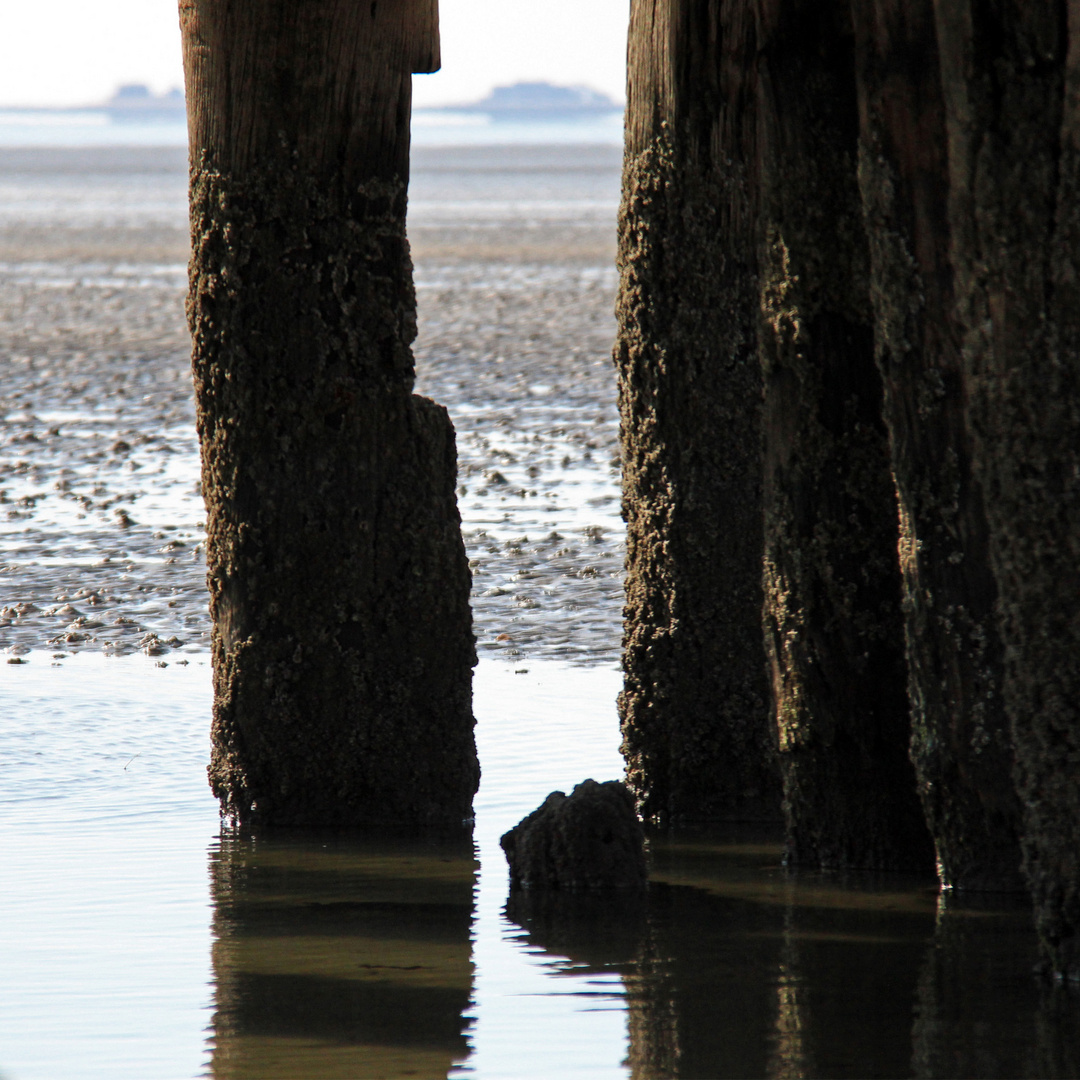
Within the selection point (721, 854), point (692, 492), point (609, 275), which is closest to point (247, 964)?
point (721, 854)

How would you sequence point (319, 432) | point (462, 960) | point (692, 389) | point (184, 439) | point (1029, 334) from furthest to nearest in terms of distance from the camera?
point (184, 439)
point (692, 389)
point (319, 432)
point (462, 960)
point (1029, 334)

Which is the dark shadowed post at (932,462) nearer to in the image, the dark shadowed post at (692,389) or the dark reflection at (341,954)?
the dark shadowed post at (692,389)

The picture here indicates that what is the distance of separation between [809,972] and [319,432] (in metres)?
2.24

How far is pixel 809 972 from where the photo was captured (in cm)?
495

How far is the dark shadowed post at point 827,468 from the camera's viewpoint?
5.40 metres

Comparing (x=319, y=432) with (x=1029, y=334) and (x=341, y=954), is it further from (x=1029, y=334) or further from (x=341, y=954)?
(x=1029, y=334)

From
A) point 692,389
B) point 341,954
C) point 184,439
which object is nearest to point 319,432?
point 692,389

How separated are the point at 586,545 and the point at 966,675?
19.2 ft

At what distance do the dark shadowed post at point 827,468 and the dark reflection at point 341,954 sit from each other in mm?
1151

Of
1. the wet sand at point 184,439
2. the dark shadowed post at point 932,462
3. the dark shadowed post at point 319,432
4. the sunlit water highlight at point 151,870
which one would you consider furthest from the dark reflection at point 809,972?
the wet sand at point 184,439

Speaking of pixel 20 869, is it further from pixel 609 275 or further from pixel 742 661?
pixel 609 275

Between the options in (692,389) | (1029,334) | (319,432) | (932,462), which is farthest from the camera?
(692,389)

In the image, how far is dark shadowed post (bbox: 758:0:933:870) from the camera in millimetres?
5402

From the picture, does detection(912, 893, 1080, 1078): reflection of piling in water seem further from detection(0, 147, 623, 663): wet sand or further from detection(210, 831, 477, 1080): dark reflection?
detection(0, 147, 623, 663): wet sand
